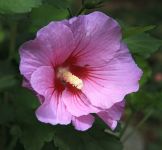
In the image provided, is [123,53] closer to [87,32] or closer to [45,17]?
[87,32]

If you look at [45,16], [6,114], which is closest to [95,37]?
[45,16]

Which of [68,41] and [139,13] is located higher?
[68,41]

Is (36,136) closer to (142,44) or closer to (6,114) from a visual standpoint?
(6,114)

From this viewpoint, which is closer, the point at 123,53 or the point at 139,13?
the point at 123,53

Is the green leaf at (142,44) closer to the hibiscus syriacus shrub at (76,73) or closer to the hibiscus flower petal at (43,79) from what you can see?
the hibiscus syriacus shrub at (76,73)

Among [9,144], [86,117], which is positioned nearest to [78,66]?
[86,117]

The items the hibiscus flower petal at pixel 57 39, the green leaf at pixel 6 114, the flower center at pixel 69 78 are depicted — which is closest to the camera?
the hibiscus flower petal at pixel 57 39

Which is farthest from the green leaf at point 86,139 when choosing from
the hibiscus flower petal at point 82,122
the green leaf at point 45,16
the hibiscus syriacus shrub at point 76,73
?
the green leaf at point 45,16

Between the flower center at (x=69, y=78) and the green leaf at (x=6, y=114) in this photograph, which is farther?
the green leaf at (x=6, y=114)
